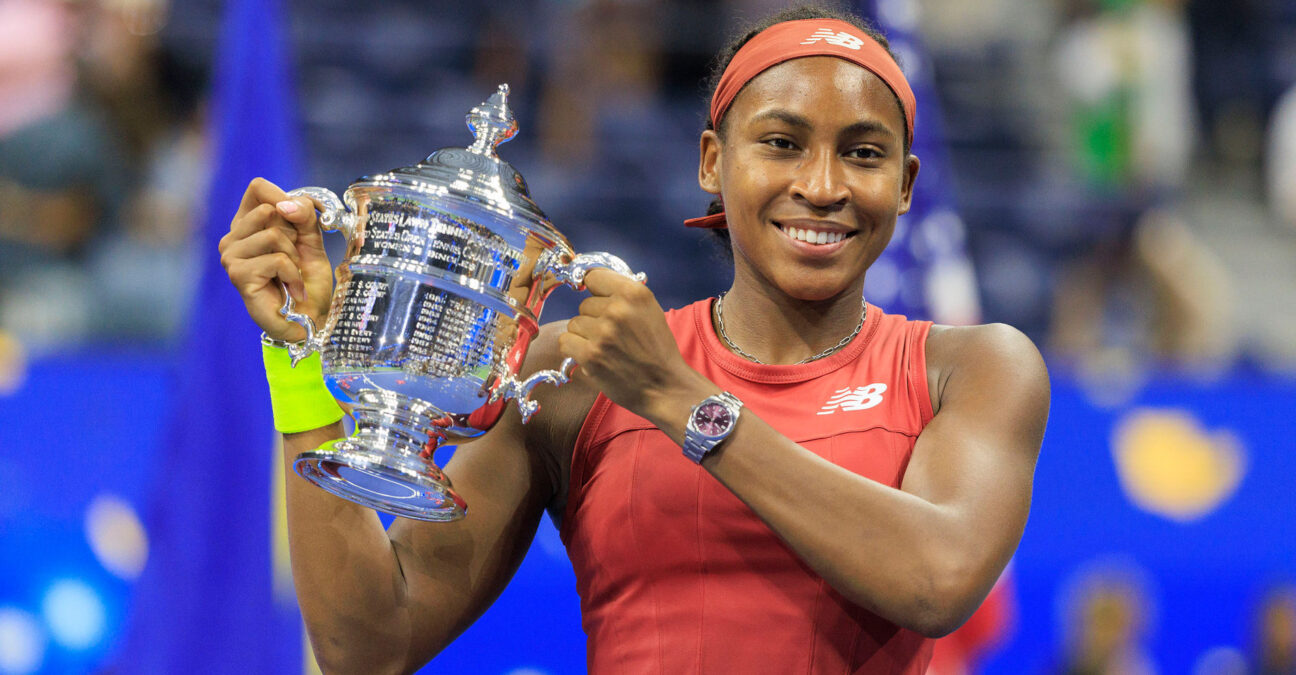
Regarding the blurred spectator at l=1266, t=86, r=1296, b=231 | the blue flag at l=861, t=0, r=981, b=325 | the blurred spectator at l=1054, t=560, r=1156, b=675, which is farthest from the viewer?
the blurred spectator at l=1266, t=86, r=1296, b=231

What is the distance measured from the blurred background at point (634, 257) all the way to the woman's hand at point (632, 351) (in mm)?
1543

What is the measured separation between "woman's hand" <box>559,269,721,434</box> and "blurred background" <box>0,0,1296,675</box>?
154cm

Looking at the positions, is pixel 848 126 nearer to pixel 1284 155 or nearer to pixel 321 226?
pixel 321 226

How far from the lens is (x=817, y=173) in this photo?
5.27 feet

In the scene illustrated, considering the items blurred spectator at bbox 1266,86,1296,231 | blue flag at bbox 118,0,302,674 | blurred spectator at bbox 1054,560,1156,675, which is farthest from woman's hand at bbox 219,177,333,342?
blurred spectator at bbox 1266,86,1296,231

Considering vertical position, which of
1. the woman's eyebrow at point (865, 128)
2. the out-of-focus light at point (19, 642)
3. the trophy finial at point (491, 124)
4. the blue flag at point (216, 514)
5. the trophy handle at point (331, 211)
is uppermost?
the woman's eyebrow at point (865, 128)

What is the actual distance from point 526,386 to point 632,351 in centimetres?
17

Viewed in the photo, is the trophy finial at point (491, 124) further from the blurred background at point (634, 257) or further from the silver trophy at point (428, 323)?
the blurred background at point (634, 257)

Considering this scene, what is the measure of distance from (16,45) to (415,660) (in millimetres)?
4203

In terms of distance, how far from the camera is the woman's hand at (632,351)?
55.0 inches

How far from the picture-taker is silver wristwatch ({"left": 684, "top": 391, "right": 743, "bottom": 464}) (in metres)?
1.40

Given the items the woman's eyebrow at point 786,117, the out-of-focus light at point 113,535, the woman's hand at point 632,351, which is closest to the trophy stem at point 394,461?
the woman's hand at point 632,351

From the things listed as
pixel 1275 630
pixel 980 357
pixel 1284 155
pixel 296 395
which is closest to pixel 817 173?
Answer: pixel 980 357

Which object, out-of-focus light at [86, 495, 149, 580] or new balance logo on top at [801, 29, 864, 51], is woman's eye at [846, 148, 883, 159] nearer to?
new balance logo on top at [801, 29, 864, 51]
